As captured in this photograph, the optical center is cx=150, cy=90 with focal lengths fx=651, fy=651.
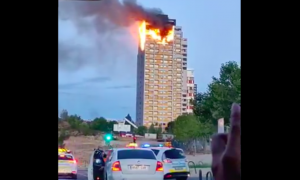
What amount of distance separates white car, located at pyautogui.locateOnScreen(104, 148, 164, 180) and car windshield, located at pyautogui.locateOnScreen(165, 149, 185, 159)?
84 millimetres

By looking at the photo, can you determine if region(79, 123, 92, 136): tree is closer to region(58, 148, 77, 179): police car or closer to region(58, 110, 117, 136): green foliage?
region(58, 110, 117, 136): green foliage

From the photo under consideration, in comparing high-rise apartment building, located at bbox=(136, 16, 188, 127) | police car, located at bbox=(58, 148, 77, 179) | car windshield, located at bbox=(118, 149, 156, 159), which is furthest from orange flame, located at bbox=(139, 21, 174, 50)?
police car, located at bbox=(58, 148, 77, 179)

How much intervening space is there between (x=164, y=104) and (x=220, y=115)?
342 millimetres

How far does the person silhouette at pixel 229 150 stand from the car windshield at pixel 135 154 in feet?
1.26

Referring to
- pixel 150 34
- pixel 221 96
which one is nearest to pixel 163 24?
pixel 150 34

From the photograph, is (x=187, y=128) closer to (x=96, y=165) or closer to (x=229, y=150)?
(x=229, y=150)

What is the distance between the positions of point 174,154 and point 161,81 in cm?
43

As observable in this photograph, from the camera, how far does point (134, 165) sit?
3727 millimetres

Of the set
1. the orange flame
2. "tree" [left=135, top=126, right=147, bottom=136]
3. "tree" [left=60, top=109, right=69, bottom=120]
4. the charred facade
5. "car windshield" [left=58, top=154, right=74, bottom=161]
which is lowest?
"car windshield" [left=58, top=154, right=74, bottom=161]

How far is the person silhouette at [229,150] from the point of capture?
3537mm

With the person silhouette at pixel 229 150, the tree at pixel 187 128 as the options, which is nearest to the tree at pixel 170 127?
the tree at pixel 187 128

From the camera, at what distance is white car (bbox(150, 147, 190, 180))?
→ 3627 mm

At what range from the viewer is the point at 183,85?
3734 millimetres
